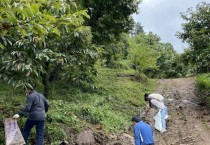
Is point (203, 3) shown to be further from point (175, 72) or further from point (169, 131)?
point (175, 72)

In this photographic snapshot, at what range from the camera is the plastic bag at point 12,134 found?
25.2ft

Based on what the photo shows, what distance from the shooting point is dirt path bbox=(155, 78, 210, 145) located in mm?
11261

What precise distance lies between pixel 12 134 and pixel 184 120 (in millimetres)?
7906

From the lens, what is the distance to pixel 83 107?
11.4 m

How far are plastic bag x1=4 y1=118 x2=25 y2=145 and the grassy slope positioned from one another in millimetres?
750

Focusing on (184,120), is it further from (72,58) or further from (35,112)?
(35,112)

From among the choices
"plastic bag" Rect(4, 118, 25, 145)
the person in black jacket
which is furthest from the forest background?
"plastic bag" Rect(4, 118, 25, 145)

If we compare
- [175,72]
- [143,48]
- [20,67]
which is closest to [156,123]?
[20,67]

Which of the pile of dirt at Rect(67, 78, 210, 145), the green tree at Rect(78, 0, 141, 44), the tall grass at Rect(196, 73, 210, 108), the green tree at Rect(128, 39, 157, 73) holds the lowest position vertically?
the pile of dirt at Rect(67, 78, 210, 145)

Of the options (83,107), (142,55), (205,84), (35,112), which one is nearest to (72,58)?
(83,107)

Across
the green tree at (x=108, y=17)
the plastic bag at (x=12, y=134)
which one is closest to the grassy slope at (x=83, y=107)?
the plastic bag at (x=12, y=134)

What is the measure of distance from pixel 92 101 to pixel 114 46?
6754 mm

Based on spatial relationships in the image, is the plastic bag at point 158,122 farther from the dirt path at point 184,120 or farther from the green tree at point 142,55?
the green tree at point 142,55

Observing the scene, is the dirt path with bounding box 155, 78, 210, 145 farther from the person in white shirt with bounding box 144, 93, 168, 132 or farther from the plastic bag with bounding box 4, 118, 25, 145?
the plastic bag with bounding box 4, 118, 25, 145
